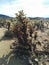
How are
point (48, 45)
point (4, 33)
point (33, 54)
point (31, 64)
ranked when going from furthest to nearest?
point (4, 33), point (48, 45), point (33, 54), point (31, 64)

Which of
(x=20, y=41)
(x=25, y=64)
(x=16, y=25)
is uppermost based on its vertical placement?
(x=16, y=25)

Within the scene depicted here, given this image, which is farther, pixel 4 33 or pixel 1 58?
pixel 4 33

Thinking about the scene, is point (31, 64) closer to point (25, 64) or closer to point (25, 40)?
point (25, 64)

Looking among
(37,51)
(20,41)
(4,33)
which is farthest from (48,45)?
(4,33)

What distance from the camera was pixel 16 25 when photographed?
31344 mm

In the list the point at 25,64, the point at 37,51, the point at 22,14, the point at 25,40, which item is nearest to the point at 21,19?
the point at 22,14

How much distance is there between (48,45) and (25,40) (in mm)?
3642

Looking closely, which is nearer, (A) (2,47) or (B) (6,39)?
(A) (2,47)

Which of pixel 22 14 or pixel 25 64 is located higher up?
pixel 22 14

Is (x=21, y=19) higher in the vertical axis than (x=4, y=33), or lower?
higher

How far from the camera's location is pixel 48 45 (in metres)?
31.2

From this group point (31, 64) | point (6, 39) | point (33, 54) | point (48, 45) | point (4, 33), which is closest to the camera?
point (31, 64)

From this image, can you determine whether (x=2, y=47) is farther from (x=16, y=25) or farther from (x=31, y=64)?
(x=31, y=64)

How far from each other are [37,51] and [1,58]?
552 centimetres
